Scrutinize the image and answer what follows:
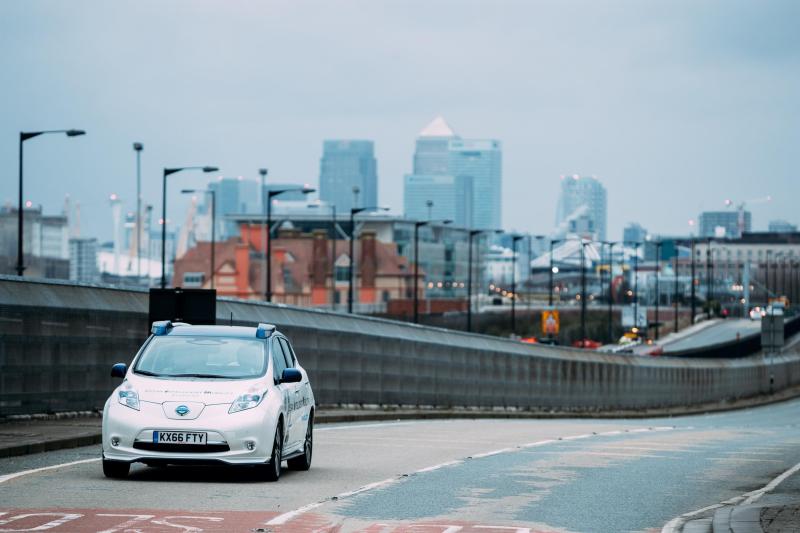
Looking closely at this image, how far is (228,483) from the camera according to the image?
15.4 metres

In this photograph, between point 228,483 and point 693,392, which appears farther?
point 693,392

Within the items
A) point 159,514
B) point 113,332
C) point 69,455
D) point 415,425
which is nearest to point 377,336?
point 415,425

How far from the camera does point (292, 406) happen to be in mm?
16484

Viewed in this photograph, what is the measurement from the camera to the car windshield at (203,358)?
51.8 feet

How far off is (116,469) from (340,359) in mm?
19904

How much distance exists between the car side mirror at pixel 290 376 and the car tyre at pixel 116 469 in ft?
6.11

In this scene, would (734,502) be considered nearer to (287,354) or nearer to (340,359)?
(287,354)

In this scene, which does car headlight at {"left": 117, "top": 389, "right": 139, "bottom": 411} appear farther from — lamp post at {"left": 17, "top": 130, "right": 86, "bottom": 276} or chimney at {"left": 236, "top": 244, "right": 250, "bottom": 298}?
chimney at {"left": 236, "top": 244, "right": 250, "bottom": 298}

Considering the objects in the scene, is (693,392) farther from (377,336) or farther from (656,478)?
(656,478)

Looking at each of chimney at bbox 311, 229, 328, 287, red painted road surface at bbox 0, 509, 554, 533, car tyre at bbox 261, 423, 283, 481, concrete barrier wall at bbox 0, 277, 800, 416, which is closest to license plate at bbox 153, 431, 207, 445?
car tyre at bbox 261, 423, 283, 481

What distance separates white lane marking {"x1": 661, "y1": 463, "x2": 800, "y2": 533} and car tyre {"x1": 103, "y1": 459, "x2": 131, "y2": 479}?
5.36m

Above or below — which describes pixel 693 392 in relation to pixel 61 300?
below

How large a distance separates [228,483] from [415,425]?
601 inches

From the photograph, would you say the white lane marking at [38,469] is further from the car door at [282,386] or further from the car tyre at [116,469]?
the car door at [282,386]
